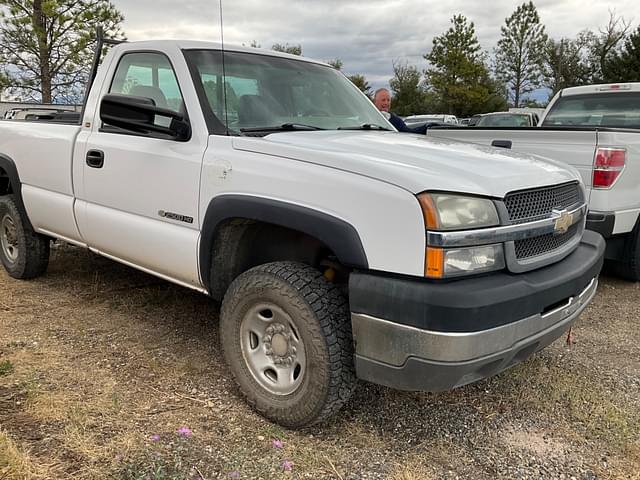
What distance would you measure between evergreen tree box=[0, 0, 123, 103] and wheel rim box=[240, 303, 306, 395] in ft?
34.7

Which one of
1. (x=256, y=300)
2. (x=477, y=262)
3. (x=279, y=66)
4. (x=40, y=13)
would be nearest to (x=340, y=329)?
(x=256, y=300)

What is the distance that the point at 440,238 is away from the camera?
2230 millimetres

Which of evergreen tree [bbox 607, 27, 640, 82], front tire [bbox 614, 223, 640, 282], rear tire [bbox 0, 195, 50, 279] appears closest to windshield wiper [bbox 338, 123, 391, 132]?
front tire [bbox 614, 223, 640, 282]

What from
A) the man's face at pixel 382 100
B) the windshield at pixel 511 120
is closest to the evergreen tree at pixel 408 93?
the windshield at pixel 511 120

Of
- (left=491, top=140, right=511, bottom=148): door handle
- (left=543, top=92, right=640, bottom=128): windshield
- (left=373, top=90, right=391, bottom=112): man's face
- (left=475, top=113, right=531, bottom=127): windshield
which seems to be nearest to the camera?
(left=491, top=140, right=511, bottom=148): door handle

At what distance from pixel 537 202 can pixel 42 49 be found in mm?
A: 12193

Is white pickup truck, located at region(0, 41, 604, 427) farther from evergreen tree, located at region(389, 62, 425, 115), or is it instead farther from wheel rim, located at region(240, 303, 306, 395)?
evergreen tree, located at region(389, 62, 425, 115)

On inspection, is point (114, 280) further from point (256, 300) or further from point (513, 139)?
point (513, 139)

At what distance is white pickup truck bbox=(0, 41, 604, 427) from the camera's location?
2.29 m

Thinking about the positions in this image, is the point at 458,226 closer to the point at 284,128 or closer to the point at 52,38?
the point at 284,128

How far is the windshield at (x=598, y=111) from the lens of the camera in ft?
22.9

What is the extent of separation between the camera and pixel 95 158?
3766mm

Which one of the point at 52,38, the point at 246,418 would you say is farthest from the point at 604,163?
the point at 52,38

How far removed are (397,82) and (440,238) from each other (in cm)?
4955
